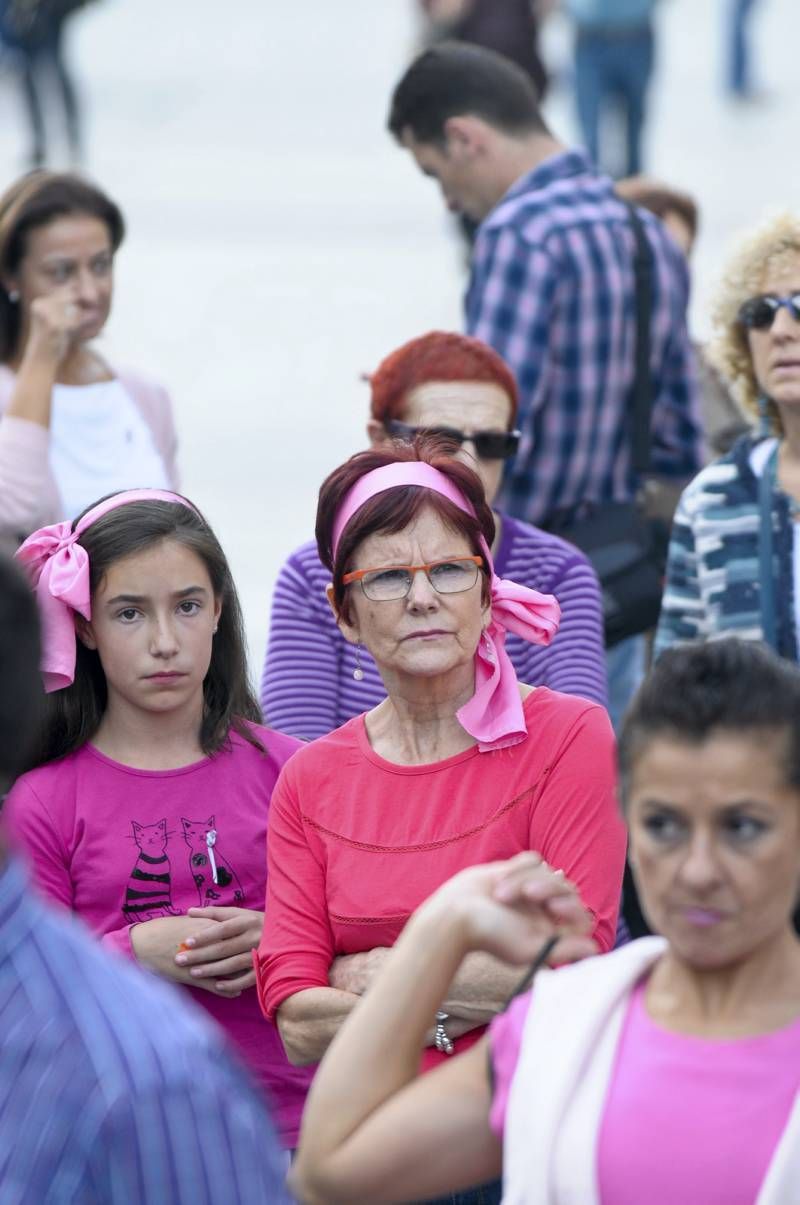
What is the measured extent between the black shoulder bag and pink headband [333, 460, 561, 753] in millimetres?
1548

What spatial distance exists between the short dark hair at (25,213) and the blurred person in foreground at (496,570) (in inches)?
44.4

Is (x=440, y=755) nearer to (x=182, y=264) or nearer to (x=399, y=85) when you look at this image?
(x=399, y=85)

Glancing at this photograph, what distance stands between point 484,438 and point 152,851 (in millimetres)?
1240

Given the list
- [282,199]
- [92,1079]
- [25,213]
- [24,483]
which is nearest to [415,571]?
[24,483]

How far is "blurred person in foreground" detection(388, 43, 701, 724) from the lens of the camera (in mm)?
5395

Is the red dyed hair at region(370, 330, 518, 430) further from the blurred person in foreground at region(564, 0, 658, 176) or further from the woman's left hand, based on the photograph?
the blurred person in foreground at region(564, 0, 658, 176)

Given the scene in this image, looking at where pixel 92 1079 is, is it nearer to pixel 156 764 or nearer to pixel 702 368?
pixel 156 764

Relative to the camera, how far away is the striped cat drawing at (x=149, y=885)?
355 centimetres

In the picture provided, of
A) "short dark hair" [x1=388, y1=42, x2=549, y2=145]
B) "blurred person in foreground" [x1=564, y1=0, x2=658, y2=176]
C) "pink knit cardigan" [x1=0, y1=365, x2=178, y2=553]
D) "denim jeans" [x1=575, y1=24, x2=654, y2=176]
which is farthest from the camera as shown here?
"denim jeans" [x1=575, y1=24, x2=654, y2=176]

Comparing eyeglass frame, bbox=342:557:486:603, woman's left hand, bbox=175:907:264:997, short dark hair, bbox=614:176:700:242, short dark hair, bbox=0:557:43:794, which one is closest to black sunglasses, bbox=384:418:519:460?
eyeglass frame, bbox=342:557:486:603

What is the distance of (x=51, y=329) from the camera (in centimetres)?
500

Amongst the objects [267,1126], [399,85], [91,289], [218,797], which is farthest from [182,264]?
[267,1126]

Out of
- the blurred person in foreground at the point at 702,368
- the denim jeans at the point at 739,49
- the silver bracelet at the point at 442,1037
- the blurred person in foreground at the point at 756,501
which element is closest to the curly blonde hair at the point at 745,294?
the blurred person in foreground at the point at 756,501

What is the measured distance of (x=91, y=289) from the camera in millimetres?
5203
